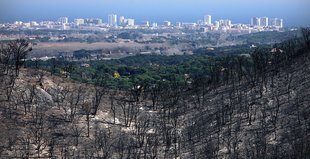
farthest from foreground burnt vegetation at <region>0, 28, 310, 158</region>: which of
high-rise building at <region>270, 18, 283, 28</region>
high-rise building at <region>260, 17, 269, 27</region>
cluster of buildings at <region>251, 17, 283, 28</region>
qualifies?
high-rise building at <region>260, 17, 269, 27</region>

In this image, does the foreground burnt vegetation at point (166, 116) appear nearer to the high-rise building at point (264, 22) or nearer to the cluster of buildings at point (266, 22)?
the cluster of buildings at point (266, 22)

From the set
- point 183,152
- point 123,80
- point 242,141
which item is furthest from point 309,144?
point 123,80

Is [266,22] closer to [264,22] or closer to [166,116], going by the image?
[264,22]

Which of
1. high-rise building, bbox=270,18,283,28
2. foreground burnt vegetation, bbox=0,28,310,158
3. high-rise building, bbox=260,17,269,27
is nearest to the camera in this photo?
foreground burnt vegetation, bbox=0,28,310,158

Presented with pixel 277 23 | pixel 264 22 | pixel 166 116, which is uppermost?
pixel 264 22

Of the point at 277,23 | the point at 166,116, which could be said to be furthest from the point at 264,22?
the point at 166,116

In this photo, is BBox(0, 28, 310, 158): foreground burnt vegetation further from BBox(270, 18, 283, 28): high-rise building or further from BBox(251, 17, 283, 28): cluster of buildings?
BBox(251, 17, 283, 28): cluster of buildings

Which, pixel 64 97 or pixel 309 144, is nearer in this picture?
pixel 309 144

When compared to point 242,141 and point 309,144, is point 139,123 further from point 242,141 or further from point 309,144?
point 309,144
